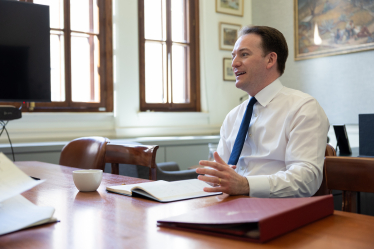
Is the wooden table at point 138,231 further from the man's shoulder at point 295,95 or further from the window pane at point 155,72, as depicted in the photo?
the window pane at point 155,72

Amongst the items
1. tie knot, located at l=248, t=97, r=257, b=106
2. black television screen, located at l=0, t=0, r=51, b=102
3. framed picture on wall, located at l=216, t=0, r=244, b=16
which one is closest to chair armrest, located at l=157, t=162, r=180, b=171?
black television screen, located at l=0, t=0, r=51, b=102

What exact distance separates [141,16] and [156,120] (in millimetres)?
1280

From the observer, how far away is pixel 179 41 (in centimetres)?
503

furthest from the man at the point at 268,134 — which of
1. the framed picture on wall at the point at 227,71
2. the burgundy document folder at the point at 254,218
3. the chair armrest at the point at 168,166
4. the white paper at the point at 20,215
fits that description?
the framed picture on wall at the point at 227,71

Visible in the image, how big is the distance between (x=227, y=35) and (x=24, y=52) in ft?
9.92

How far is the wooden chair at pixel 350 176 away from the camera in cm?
115

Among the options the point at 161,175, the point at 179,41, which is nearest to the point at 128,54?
the point at 179,41

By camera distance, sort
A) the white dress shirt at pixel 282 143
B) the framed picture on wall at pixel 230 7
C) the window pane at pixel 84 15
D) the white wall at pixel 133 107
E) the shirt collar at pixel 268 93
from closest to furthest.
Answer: the white dress shirt at pixel 282 143 → the shirt collar at pixel 268 93 → the white wall at pixel 133 107 → the window pane at pixel 84 15 → the framed picture on wall at pixel 230 7

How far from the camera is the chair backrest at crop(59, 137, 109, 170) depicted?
6.48 feet

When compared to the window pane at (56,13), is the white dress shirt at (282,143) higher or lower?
lower

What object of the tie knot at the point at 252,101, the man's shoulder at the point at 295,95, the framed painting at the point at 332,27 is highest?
the framed painting at the point at 332,27

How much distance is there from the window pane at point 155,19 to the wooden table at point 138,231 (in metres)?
3.86

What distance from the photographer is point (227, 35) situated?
531cm

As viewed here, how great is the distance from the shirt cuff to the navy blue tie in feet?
1.06
